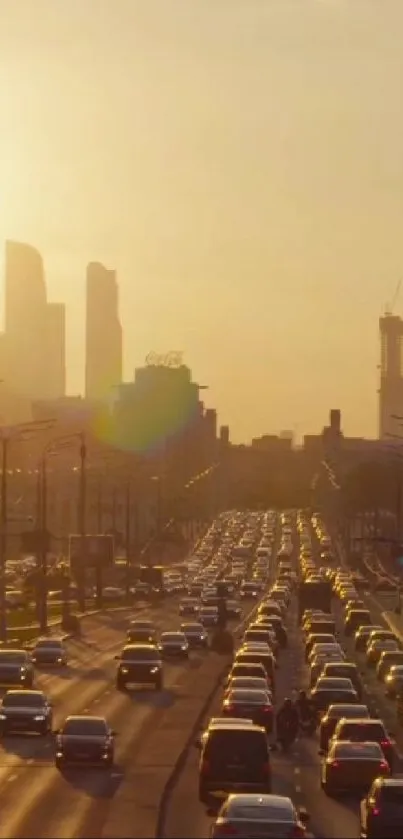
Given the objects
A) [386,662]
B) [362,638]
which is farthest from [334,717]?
[362,638]

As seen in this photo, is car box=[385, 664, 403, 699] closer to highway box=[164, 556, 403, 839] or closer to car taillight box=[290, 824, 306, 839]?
highway box=[164, 556, 403, 839]

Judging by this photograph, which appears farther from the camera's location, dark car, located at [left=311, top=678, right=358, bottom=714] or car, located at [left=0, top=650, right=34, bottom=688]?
car, located at [left=0, top=650, right=34, bottom=688]

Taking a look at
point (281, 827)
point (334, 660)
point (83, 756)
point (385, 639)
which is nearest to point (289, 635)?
point (385, 639)

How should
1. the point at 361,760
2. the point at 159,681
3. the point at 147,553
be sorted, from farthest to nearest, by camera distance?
the point at 147,553 → the point at 159,681 → the point at 361,760

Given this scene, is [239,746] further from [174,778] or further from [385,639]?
[385,639]

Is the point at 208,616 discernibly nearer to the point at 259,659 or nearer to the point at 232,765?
the point at 259,659

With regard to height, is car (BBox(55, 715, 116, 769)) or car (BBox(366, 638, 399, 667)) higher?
car (BBox(55, 715, 116, 769))

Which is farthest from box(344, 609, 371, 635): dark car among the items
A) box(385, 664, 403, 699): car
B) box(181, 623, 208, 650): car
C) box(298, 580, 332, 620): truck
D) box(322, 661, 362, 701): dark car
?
box(322, 661, 362, 701): dark car
